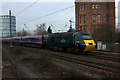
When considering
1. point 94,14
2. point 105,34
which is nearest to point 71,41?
point 105,34

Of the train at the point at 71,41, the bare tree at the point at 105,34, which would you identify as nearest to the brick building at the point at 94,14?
the bare tree at the point at 105,34

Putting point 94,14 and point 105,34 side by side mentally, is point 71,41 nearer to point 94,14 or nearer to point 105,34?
point 105,34

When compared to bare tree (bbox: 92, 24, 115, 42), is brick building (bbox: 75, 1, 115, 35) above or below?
above

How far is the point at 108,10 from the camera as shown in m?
52.4

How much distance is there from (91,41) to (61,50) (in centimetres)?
577

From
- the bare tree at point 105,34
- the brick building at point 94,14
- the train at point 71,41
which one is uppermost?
the brick building at point 94,14

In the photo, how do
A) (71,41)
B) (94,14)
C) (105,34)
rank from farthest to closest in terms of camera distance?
1. (94,14)
2. (105,34)
3. (71,41)

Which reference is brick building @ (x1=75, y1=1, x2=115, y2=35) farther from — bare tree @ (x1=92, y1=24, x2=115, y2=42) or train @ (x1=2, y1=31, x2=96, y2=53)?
train @ (x1=2, y1=31, x2=96, y2=53)

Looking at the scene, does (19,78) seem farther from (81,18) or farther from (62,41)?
(81,18)

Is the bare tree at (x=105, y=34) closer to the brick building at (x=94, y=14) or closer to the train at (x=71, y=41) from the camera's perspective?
the brick building at (x=94, y=14)

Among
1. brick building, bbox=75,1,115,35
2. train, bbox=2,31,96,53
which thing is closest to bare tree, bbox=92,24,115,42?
brick building, bbox=75,1,115,35

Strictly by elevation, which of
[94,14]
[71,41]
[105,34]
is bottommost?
[71,41]

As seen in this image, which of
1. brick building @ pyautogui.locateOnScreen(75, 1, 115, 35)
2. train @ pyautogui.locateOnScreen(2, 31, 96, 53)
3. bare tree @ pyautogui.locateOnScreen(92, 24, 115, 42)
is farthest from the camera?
brick building @ pyautogui.locateOnScreen(75, 1, 115, 35)

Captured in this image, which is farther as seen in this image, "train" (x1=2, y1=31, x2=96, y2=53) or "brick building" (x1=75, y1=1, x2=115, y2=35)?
"brick building" (x1=75, y1=1, x2=115, y2=35)
